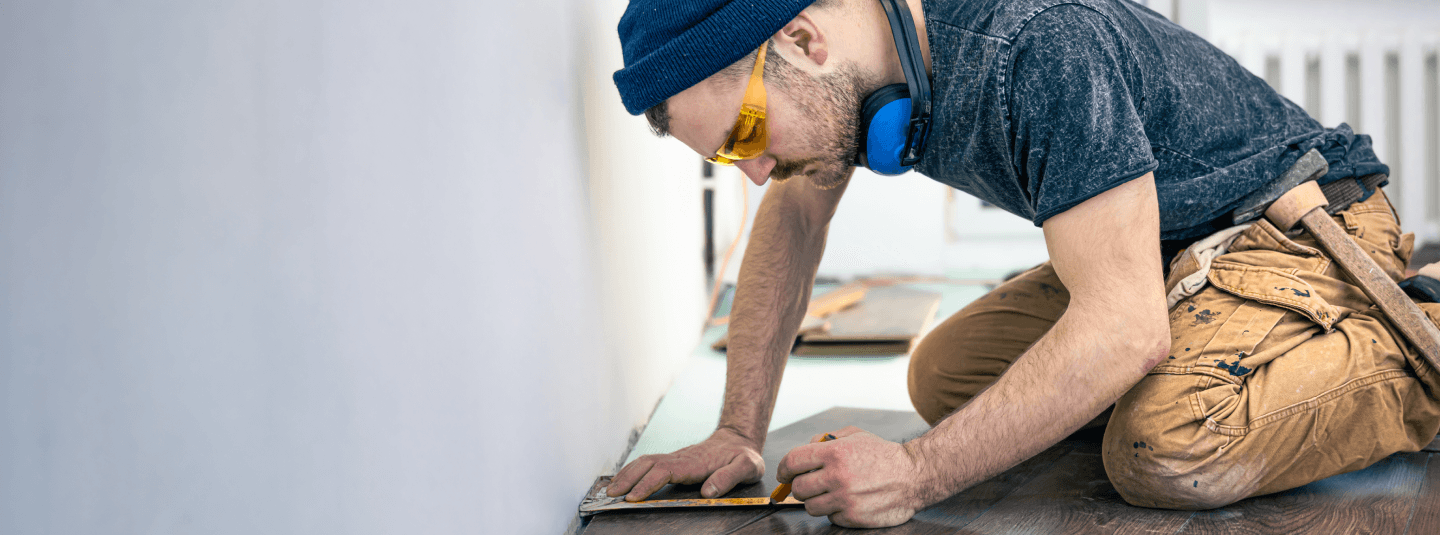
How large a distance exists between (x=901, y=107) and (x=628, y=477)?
0.61 m

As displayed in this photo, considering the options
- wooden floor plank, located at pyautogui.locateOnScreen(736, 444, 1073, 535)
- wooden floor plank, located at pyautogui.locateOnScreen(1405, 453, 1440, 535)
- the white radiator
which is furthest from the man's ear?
the white radiator

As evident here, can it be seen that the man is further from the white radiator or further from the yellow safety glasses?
the white radiator

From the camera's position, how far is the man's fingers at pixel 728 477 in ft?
3.99

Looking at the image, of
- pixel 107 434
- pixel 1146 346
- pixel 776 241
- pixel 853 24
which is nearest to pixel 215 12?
pixel 107 434

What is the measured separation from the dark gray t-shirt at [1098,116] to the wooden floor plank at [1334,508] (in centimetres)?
39

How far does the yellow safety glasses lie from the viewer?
1097mm

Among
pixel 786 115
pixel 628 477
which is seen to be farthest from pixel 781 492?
pixel 786 115

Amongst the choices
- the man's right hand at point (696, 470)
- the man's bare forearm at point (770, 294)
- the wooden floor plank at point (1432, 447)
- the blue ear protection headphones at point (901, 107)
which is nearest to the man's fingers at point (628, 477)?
the man's right hand at point (696, 470)

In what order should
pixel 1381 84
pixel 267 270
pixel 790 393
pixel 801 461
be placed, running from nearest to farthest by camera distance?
pixel 267 270, pixel 801 461, pixel 790 393, pixel 1381 84

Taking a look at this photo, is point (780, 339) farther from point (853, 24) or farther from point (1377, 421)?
point (1377, 421)

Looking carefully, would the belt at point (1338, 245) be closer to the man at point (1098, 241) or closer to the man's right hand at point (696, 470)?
the man at point (1098, 241)

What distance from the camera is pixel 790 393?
2.05 metres

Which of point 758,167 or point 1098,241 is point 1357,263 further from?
point 758,167

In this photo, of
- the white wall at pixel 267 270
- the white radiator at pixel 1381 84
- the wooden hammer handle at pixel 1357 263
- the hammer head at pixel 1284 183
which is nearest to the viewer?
the white wall at pixel 267 270
